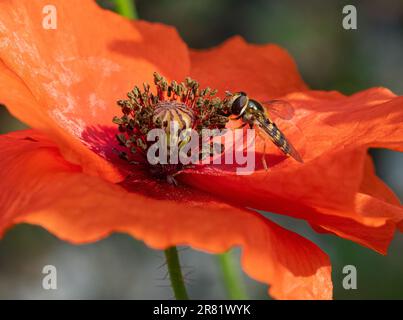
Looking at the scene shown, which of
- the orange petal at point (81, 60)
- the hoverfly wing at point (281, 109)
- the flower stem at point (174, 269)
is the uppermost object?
the orange petal at point (81, 60)

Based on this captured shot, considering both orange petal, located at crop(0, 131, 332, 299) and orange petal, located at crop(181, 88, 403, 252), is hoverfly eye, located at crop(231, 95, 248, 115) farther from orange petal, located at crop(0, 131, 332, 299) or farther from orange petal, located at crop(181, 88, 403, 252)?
orange petal, located at crop(0, 131, 332, 299)

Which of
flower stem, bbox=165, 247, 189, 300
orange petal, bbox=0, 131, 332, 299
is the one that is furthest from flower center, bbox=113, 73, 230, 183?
flower stem, bbox=165, 247, 189, 300

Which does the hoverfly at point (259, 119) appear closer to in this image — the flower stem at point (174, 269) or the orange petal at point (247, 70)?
the flower stem at point (174, 269)

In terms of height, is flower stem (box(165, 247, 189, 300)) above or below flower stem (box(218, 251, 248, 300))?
above

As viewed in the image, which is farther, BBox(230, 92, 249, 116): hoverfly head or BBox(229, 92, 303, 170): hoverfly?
BBox(230, 92, 249, 116): hoverfly head

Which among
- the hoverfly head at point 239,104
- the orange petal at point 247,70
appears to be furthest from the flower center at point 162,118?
the orange petal at point 247,70

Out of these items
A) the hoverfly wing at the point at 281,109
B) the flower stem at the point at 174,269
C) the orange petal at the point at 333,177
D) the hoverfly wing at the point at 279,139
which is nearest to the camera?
the orange petal at the point at 333,177

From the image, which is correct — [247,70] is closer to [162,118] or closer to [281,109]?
[281,109]
